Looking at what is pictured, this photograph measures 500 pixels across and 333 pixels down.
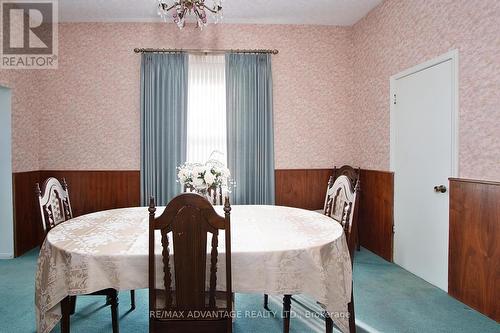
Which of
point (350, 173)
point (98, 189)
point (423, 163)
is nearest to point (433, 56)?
point (423, 163)

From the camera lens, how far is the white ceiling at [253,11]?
358 centimetres

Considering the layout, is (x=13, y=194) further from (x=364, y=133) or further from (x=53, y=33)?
(x=364, y=133)

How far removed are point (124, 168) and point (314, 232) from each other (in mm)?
3093

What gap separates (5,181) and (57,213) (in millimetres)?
1980

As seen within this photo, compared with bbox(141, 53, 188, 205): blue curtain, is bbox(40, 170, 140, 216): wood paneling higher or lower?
lower

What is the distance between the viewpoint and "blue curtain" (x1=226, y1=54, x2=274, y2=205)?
4.06m

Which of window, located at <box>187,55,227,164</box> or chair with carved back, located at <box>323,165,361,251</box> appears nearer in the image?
chair with carved back, located at <box>323,165,361,251</box>

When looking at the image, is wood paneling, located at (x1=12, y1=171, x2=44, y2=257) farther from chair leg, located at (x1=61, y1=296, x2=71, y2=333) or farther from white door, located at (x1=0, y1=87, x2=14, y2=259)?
chair leg, located at (x1=61, y1=296, x2=71, y2=333)

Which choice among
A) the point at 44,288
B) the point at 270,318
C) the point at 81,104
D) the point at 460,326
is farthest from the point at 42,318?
the point at 81,104

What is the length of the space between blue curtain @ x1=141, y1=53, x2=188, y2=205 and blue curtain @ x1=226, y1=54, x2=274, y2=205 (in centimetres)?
63

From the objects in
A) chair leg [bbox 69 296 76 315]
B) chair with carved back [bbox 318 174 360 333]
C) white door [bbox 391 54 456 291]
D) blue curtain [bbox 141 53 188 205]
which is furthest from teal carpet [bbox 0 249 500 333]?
blue curtain [bbox 141 53 188 205]

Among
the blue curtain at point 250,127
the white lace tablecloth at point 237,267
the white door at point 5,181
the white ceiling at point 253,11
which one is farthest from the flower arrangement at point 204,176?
the white door at point 5,181

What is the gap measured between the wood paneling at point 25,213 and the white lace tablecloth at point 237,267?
244cm

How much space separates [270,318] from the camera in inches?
90.7
